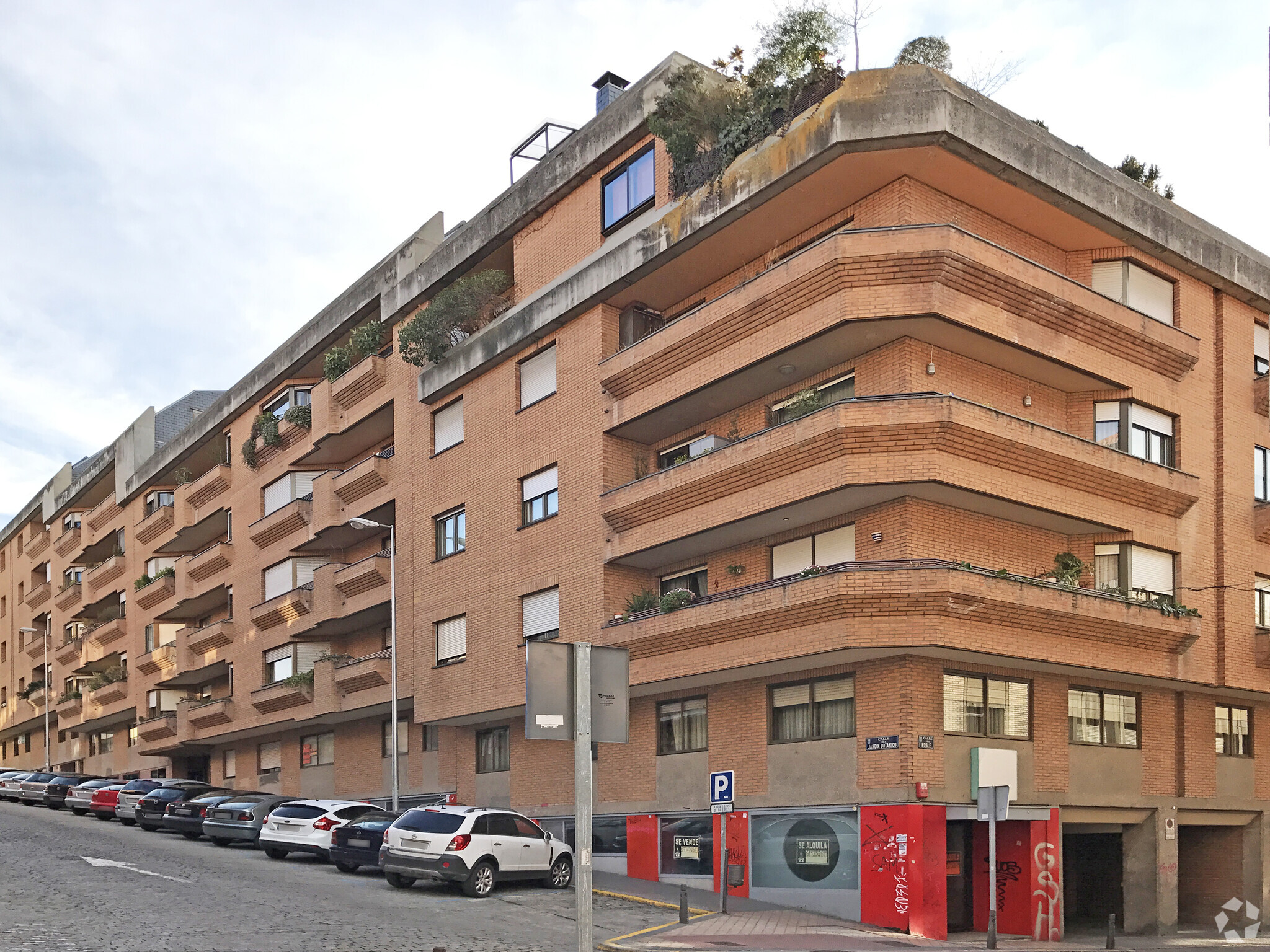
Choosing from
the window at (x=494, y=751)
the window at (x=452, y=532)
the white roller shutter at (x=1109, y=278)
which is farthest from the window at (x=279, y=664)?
the white roller shutter at (x=1109, y=278)

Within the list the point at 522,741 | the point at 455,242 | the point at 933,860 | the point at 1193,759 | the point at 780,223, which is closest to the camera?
the point at 933,860

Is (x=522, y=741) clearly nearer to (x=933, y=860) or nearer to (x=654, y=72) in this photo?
(x=933, y=860)

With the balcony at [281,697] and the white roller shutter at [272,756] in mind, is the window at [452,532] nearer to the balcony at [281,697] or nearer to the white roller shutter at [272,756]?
the balcony at [281,697]

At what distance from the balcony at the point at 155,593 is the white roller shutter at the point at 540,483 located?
2730 cm

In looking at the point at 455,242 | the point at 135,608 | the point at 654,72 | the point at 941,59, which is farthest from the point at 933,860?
the point at 135,608

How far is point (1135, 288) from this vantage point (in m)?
27.6

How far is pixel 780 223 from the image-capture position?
25938 mm

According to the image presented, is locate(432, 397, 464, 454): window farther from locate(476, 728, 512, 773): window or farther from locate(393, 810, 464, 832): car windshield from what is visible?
locate(393, 810, 464, 832): car windshield

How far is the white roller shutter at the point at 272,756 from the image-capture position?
153ft

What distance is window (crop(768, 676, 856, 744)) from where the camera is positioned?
80.1 ft

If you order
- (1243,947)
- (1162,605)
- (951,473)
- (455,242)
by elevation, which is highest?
(455,242)

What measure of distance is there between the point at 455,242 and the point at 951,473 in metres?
17.2

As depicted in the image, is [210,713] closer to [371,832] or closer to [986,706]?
[371,832]

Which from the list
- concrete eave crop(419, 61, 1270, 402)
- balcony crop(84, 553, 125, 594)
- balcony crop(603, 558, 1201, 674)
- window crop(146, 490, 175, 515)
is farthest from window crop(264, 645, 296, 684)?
balcony crop(603, 558, 1201, 674)
